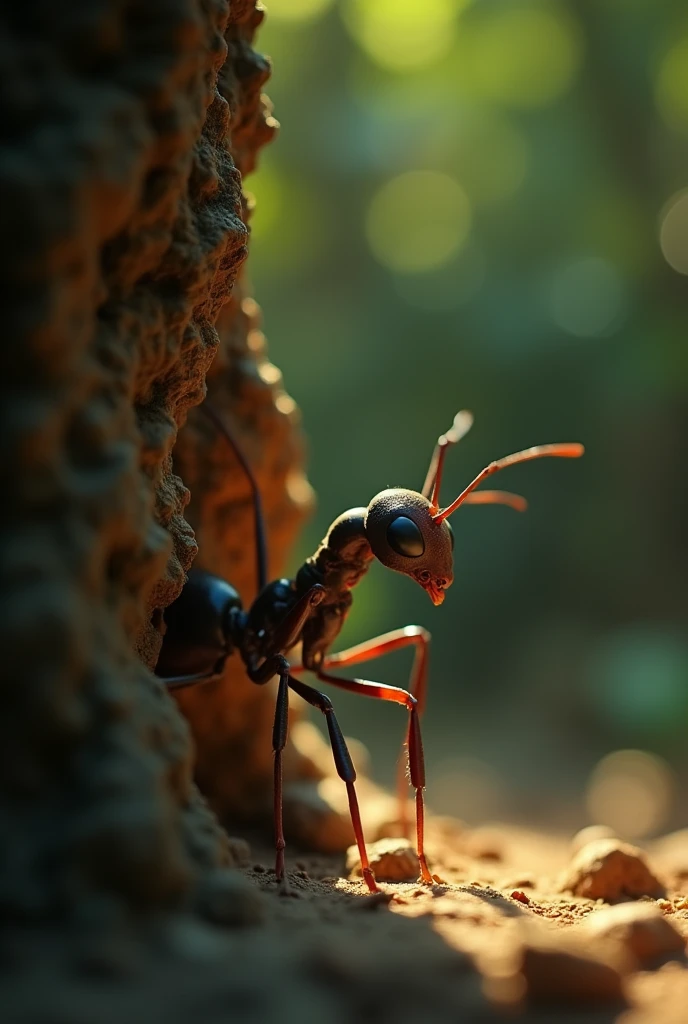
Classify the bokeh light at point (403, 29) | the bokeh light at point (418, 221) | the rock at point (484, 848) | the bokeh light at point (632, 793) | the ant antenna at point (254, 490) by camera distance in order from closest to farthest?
the ant antenna at point (254, 490) < the rock at point (484, 848) < the bokeh light at point (632, 793) < the bokeh light at point (403, 29) < the bokeh light at point (418, 221)

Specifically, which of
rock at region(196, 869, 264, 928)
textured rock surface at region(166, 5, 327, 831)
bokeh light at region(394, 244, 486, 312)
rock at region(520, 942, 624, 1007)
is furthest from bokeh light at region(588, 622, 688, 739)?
rock at region(196, 869, 264, 928)

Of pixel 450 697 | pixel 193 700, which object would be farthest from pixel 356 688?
pixel 450 697

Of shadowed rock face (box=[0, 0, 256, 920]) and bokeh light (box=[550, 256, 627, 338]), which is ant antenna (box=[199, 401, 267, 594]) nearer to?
shadowed rock face (box=[0, 0, 256, 920])

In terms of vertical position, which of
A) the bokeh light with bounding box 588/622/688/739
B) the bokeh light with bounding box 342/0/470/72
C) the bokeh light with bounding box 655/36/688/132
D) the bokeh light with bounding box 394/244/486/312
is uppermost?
the bokeh light with bounding box 342/0/470/72

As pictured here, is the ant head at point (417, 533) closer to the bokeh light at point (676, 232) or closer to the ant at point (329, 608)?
the ant at point (329, 608)

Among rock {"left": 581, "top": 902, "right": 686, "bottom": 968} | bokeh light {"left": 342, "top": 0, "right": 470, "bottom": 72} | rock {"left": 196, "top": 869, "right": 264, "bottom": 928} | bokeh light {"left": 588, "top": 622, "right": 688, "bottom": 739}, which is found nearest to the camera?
rock {"left": 196, "top": 869, "right": 264, "bottom": 928}

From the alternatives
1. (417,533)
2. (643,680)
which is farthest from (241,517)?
(643,680)

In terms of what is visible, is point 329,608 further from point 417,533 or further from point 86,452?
point 86,452

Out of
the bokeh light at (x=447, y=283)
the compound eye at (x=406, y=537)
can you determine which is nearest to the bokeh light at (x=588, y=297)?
the bokeh light at (x=447, y=283)
